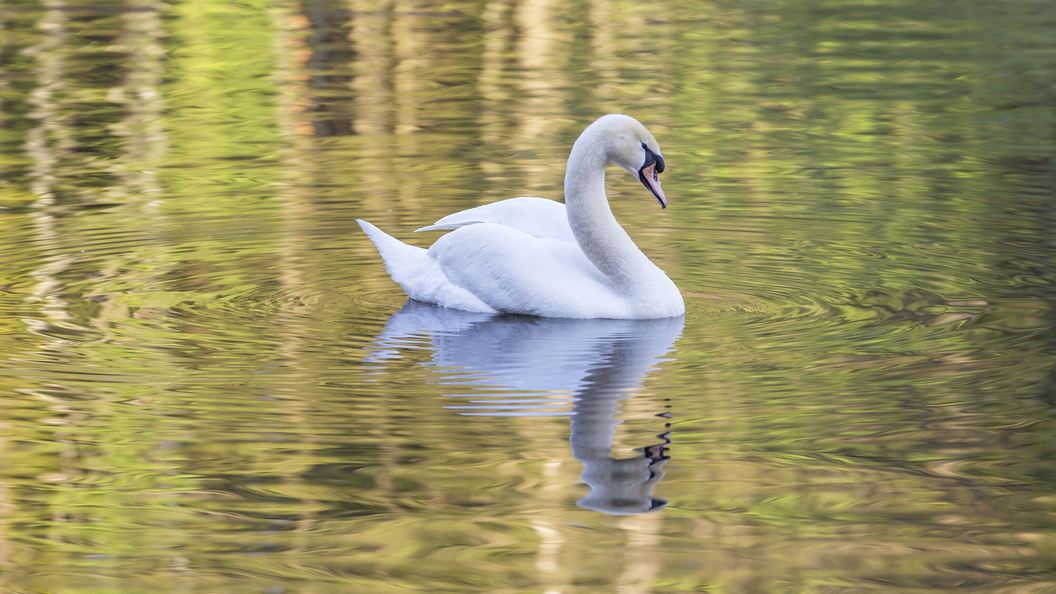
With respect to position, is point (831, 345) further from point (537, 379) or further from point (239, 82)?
point (239, 82)

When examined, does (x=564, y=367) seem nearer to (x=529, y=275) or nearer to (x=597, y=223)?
(x=529, y=275)

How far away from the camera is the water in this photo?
5.41 metres

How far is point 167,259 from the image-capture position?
10.3m

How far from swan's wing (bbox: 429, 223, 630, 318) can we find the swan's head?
66 cm

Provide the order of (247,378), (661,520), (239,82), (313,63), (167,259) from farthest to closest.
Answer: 1. (313,63)
2. (239,82)
3. (167,259)
4. (247,378)
5. (661,520)

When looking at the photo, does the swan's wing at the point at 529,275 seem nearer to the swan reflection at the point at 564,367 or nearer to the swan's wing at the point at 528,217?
the swan reflection at the point at 564,367

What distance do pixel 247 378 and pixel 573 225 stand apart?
2.31 metres

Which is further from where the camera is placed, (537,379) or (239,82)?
(239,82)

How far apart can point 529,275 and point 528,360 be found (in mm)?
1010

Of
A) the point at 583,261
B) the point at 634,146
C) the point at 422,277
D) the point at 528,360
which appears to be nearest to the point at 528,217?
the point at 583,261

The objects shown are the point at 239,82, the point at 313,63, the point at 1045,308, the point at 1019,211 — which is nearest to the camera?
the point at 1045,308

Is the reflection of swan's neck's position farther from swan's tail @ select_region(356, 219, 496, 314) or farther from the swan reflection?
swan's tail @ select_region(356, 219, 496, 314)

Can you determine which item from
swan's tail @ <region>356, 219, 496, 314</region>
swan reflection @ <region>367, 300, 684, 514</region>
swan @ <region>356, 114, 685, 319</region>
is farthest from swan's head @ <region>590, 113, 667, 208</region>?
swan's tail @ <region>356, 219, 496, 314</region>

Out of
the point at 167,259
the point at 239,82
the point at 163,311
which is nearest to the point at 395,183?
the point at 167,259
